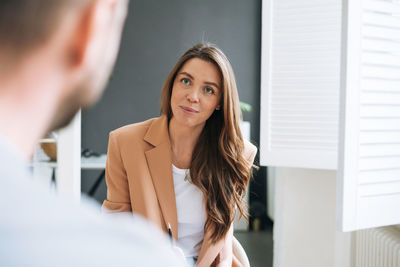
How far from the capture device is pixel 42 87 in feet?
1.01

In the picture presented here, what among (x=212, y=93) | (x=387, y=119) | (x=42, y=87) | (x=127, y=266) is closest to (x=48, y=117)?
(x=42, y=87)

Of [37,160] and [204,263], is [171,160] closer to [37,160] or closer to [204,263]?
[204,263]

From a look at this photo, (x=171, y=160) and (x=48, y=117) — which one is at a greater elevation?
(x=48, y=117)

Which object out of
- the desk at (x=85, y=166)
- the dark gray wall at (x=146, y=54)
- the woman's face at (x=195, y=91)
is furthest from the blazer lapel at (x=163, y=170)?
the dark gray wall at (x=146, y=54)

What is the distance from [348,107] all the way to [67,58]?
131cm

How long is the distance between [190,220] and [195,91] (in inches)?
19.2

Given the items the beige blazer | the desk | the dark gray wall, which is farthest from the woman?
the dark gray wall

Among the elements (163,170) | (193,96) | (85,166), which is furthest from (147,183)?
(85,166)

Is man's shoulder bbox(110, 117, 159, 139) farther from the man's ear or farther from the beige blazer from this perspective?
the man's ear

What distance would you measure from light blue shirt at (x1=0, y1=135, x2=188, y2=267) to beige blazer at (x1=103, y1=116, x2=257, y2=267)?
1279mm

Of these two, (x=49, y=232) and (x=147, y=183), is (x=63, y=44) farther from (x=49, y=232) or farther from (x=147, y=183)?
(x=147, y=183)

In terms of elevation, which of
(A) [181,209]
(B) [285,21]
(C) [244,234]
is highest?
(B) [285,21]

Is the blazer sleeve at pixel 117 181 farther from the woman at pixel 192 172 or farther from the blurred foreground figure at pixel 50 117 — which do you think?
the blurred foreground figure at pixel 50 117

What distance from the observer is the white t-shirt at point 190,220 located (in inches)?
62.5
